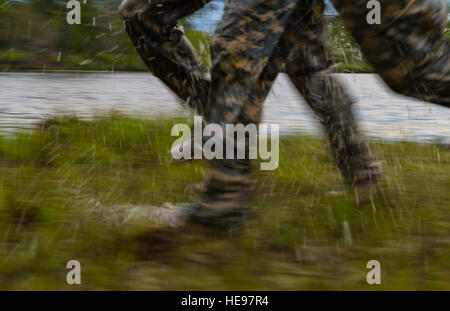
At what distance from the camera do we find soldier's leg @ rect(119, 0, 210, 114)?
6.25ft

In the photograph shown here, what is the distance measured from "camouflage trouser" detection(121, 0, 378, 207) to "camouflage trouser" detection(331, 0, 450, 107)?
0.46 feet

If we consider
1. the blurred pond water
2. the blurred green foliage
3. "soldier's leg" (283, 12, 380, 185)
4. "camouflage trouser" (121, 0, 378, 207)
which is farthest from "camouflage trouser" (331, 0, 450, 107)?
the blurred green foliage

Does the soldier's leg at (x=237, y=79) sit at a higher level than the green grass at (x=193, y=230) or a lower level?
higher

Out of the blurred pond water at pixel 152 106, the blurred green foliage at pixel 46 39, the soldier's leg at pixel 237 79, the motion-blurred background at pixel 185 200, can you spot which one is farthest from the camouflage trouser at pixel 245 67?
the blurred green foliage at pixel 46 39

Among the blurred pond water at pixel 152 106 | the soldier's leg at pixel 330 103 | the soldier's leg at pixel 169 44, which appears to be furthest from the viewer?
the blurred pond water at pixel 152 106

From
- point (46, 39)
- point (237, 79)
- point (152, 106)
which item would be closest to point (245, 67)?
point (237, 79)

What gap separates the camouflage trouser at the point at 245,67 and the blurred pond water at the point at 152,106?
745mm

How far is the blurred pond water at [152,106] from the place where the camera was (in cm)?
388

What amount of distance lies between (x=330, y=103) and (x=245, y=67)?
28.6 inches

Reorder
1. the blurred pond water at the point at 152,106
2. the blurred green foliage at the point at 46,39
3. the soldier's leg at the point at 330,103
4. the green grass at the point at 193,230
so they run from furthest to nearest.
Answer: the blurred green foliage at the point at 46,39 → the blurred pond water at the point at 152,106 → the soldier's leg at the point at 330,103 → the green grass at the point at 193,230

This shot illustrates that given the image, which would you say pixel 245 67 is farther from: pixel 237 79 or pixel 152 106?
pixel 152 106

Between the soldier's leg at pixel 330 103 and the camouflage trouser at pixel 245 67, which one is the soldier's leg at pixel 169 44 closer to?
the camouflage trouser at pixel 245 67

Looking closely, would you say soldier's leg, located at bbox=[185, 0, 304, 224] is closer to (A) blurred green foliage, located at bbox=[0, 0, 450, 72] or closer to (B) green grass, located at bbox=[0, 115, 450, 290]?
(B) green grass, located at bbox=[0, 115, 450, 290]

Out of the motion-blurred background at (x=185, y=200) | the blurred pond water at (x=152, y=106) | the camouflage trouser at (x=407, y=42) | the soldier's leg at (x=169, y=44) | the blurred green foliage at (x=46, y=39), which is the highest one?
the camouflage trouser at (x=407, y=42)
